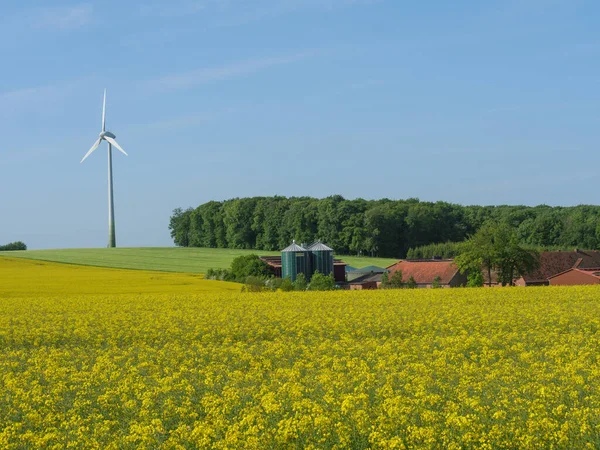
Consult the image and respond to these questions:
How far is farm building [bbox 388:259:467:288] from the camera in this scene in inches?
3449

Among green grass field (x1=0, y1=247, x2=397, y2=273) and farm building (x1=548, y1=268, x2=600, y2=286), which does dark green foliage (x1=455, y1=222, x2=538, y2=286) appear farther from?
green grass field (x1=0, y1=247, x2=397, y2=273)

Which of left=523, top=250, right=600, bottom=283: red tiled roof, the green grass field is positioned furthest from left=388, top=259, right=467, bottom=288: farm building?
the green grass field

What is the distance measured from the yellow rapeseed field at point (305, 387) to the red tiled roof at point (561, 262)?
65.2 meters

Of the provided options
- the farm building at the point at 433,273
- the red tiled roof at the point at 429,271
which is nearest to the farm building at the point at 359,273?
the red tiled roof at the point at 429,271

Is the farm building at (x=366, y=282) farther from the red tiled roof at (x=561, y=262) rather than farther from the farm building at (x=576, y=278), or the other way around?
the farm building at (x=576, y=278)

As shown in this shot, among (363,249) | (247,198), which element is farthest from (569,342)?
(247,198)

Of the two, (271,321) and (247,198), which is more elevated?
(247,198)

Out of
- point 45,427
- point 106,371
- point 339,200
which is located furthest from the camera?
point 339,200

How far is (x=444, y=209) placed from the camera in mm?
160000

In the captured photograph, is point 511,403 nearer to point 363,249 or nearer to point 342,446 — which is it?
point 342,446

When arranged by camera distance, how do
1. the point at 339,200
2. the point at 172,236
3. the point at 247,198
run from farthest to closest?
1. the point at 172,236
2. the point at 247,198
3. the point at 339,200

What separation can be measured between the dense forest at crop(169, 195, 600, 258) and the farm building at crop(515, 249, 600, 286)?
3399 cm

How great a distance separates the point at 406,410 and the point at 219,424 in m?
3.05

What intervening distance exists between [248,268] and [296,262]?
11.0 metres
